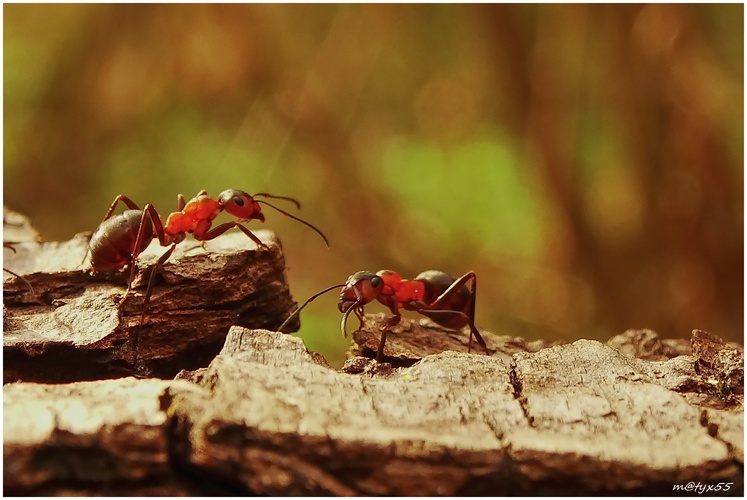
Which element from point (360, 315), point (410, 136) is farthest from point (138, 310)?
point (410, 136)

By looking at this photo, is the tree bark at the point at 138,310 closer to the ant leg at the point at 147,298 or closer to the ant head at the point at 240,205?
the ant leg at the point at 147,298

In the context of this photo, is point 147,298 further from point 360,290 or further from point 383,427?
point 383,427

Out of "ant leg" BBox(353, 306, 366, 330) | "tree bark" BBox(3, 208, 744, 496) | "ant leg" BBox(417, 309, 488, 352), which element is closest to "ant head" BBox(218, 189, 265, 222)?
"ant leg" BBox(353, 306, 366, 330)

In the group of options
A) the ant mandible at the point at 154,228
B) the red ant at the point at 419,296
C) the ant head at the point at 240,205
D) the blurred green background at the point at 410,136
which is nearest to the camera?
the ant mandible at the point at 154,228

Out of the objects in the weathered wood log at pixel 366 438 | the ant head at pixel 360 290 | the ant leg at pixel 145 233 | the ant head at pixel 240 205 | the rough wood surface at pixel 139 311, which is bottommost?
the weathered wood log at pixel 366 438

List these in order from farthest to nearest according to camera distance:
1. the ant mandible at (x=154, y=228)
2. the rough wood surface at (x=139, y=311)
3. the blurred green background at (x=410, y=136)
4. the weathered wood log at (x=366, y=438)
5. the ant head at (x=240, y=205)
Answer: the blurred green background at (x=410, y=136) → the ant head at (x=240, y=205) → the ant mandible at (x=154, y=228) → the rough wood surface at (x=139, y=311) → the weathered wood log at (x=366, y=438)

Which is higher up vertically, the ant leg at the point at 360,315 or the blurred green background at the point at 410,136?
the blurred green background at the point at 410,136

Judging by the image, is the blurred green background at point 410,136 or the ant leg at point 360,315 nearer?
the ant leg at point 360,315

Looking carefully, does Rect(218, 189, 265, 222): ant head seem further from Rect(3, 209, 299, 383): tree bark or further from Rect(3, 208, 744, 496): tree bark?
Rect(3, 208, 744, 496): tree bark

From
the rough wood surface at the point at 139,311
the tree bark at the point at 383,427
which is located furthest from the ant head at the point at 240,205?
the tree bark at the point at 383,427

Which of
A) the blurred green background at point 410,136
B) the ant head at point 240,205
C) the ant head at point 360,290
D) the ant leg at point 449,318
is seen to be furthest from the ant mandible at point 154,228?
the blurred green background at point 410,136
